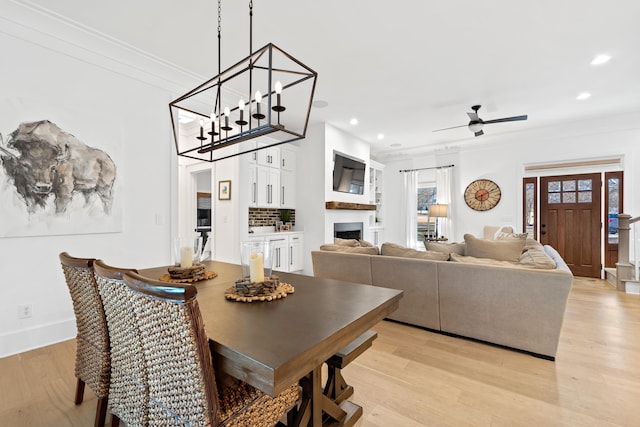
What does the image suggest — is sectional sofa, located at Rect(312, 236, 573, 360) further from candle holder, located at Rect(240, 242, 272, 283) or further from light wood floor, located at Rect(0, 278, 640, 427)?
candle holder, located at Rect(240, 242, 272, 283)

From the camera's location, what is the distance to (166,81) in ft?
10.8

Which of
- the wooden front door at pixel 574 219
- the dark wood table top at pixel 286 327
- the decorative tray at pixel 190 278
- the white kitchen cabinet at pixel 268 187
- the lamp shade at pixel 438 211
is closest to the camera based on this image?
the dark wood table top at pixel 286 327

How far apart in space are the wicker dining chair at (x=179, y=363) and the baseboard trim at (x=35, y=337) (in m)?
2.22

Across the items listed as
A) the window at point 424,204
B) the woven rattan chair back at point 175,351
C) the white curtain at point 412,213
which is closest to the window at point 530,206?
the window at point 424,204

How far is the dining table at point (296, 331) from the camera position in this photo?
2.93ft

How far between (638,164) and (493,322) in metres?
4.81

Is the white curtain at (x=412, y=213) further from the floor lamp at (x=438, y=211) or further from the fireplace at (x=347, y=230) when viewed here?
the fireplace at (x=347, y=230)

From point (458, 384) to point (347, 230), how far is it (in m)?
4.06

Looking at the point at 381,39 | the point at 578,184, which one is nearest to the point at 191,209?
the point at 381,39

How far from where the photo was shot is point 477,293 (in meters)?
2.57

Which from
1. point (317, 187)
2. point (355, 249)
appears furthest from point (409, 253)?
point (317, 187)

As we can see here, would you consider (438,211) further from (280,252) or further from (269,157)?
(269,157)

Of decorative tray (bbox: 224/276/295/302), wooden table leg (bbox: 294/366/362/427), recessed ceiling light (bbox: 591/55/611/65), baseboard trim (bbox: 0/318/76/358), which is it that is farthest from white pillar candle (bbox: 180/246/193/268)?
recessed ceiling light (bbox: 591/55/611/65)

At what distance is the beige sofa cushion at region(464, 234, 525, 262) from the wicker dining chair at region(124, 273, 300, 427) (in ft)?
9.67
